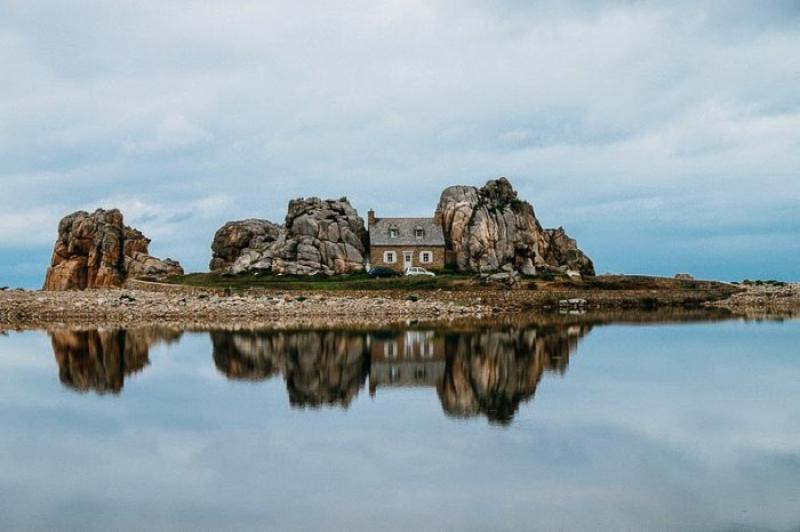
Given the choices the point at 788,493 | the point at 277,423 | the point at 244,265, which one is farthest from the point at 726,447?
the point at 244,265

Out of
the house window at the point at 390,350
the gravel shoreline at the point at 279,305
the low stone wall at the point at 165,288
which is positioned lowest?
the house window at the point at 390,350

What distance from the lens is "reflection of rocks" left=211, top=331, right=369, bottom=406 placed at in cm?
2088

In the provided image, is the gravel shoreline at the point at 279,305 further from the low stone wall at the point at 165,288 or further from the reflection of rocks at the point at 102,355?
the reflection of rocks at the point at 102,355

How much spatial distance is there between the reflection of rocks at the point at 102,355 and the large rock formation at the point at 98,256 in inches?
1467

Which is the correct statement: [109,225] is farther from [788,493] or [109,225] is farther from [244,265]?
[788,493]

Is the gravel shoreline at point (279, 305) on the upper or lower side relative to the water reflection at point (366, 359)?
upper

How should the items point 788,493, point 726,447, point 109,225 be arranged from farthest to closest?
point 109,225, point 726,447, point 788,493

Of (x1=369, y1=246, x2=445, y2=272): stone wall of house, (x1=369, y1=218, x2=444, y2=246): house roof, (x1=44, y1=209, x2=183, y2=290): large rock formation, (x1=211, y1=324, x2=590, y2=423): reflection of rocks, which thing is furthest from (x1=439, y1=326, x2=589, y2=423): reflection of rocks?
(x1=44, y1=209, x2=183, y2=290): large rock formation

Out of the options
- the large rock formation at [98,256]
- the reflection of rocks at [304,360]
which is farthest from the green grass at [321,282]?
the reflection of rocks at [304,360]

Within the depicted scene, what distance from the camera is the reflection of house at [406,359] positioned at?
75.6ft

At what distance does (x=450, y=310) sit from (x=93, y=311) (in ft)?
76.6

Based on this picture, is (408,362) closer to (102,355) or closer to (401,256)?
(102,355)

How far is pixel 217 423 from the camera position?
16672mm

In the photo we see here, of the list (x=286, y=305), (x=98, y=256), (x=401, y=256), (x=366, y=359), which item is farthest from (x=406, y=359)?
(x=98, y=256)
